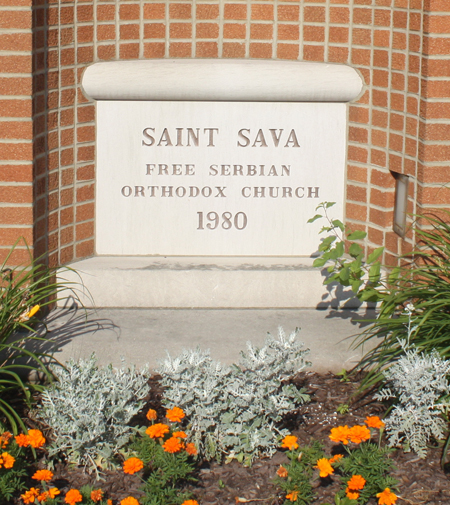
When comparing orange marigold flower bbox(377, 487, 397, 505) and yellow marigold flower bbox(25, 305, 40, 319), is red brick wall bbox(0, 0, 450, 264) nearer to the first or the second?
yellow marigold flower bbox(25, 305, 40, 319)

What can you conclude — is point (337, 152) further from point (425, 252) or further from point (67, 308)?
point (67, 308)

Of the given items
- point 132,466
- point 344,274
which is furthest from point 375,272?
point 132,466

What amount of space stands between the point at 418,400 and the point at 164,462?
3.30 ft

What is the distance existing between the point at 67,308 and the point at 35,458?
5.62ft

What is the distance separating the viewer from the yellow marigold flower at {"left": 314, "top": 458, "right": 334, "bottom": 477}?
3.13 m

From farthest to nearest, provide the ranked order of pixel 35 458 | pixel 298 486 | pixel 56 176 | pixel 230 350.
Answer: pixel 56 176 → pixel 230 350 → pixel 35 458 → pixel 298 486

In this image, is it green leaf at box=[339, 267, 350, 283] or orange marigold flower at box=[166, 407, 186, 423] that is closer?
orange marigold flower at box=[166, 407, 186, 423]

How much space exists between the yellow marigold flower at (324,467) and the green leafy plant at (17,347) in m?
1.16

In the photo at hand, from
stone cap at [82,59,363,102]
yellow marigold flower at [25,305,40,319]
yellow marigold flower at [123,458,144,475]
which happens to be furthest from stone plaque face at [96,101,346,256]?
yellow marigold flower at [123,458,144,475]

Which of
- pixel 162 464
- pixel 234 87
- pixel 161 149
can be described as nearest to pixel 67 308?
pixel 161 149

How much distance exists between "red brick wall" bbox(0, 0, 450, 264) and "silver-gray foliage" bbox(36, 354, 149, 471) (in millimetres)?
1375

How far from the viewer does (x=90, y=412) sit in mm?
3330

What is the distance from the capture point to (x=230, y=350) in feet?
14.4

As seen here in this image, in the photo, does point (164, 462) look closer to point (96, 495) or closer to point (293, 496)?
point (96, 495)
